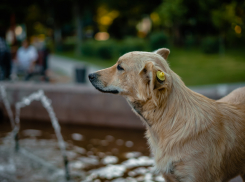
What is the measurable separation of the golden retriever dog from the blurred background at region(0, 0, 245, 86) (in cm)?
661

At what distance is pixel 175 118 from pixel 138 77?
2.07ft

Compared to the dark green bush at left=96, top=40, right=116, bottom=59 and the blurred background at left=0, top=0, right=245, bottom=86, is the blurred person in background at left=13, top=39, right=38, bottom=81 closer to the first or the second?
the blurred background at left=0, top=0, right=245, bottom=86

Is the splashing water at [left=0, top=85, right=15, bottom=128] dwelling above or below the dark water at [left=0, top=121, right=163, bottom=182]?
above

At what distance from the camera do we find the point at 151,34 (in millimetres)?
26688

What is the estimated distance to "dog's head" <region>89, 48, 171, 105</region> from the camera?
109 inches

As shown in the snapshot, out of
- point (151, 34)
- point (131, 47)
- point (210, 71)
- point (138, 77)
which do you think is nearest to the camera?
point (138, 77)

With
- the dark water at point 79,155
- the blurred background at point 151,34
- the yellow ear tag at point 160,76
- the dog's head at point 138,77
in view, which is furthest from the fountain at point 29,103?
the yellow ear tag at point 160,76

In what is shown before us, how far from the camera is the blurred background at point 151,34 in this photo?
1251cm

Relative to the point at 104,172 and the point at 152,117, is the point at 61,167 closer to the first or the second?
the point at 104,172

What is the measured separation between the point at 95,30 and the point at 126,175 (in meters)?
46.8

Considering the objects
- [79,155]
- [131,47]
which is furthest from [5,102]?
[131,47]

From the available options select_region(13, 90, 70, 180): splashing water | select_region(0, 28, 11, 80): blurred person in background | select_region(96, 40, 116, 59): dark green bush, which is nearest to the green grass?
select_region(96, 40, 116, 59): dark green bush

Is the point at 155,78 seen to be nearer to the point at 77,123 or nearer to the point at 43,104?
the point at 77,123

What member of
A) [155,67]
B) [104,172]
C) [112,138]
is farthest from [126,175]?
[155,67]
